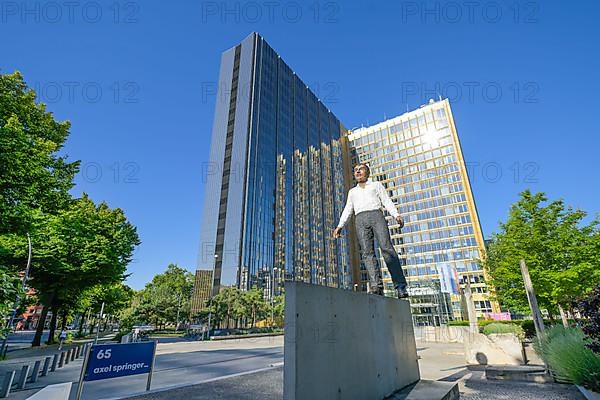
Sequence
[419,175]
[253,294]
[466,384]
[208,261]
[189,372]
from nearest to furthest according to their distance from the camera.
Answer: [466,384] → [189,372] → [253,294] → [208,261] → [419,175]

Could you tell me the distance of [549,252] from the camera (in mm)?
17578

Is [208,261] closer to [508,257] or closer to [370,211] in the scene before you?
[508,257]

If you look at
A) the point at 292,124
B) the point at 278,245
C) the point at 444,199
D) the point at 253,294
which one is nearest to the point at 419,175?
the point at 444,199

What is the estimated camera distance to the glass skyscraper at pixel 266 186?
190 feet

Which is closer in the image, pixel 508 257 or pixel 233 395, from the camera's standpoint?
pixel 233 395

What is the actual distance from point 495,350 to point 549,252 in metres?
11.9

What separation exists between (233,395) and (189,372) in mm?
5568

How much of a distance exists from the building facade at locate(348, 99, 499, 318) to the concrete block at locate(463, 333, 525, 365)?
53.5 m

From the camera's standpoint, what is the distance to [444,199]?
7081 cm

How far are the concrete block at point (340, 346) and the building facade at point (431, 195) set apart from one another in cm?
6106

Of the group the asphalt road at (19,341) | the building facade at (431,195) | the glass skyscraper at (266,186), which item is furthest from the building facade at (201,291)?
the building facade at (431,195)

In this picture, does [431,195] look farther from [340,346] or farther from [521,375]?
[340,346]

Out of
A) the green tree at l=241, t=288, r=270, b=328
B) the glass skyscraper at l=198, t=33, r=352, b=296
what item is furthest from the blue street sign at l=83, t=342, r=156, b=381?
the glass skyscraper at l=198, t=33, r=352, b=296

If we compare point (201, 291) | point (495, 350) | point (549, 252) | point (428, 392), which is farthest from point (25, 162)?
point (201, 291)
